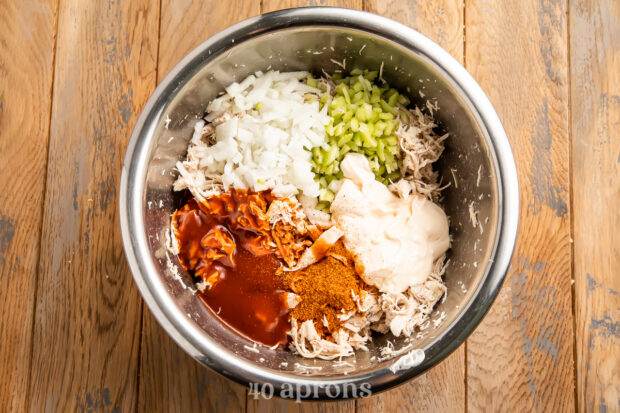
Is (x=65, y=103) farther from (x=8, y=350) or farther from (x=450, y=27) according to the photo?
(x=450, y=27)

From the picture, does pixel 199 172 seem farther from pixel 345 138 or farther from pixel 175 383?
pixel 175 383

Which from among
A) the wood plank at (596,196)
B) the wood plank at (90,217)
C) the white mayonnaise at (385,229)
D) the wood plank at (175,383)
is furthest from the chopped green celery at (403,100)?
the wood plank at (175,383)

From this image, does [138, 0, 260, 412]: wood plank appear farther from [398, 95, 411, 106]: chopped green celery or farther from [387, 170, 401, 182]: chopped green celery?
[398, 95, 411, 106]: chopped green celery

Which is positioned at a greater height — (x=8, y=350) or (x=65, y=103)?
(x=65, y=103)

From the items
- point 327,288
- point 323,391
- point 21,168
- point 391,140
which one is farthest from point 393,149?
point 21,168

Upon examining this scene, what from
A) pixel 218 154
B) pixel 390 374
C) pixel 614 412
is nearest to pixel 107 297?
pixel 218 154

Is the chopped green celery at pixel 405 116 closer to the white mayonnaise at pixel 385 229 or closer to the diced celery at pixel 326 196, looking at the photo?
the white mayonnaise at pixel 385 229
